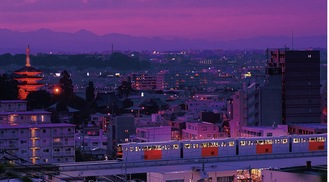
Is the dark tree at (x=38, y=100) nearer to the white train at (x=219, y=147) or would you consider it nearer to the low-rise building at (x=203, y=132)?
the low-rise building at (x=203, y=132)

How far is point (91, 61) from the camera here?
39.9m

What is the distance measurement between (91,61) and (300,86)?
28814 mm

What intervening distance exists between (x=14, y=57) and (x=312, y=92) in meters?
19.6

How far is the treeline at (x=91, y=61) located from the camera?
35.4 m

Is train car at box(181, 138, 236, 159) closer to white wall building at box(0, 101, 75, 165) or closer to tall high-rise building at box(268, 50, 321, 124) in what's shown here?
white wall building at box(0, 101, 75, 165)

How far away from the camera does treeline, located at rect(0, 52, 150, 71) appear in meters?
35.4

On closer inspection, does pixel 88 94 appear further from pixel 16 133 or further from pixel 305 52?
pixel 16 133

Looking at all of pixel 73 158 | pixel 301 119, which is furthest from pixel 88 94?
pixel 73 158

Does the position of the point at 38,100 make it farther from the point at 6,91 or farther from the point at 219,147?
the point at 219,147

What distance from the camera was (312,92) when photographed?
11648mm

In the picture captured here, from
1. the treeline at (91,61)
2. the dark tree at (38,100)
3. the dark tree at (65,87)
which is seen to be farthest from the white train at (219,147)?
the treeline at (91,61)

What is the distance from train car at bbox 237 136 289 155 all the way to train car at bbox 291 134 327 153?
0.09 metres

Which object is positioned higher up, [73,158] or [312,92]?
[312,92]

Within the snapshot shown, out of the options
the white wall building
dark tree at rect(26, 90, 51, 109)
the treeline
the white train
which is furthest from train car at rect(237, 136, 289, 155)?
the treeline
